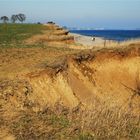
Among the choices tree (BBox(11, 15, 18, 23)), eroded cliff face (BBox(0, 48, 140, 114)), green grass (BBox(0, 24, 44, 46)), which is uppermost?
eroded cliff face (BBox(0, 48, 140, 114))

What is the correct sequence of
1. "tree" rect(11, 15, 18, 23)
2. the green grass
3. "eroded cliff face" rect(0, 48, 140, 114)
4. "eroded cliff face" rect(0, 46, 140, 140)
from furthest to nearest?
"tree" rect(11, 15, 18, 23) → the green grass → "eroded cliff face" rect(0, 48, 140, 114) → "eroded cliff face" rect(0, 46, 140, 140)

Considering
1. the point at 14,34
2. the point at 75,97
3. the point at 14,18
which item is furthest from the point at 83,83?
the point at 14,18

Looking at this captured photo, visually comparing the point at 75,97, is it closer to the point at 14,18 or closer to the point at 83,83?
the point at 83,83

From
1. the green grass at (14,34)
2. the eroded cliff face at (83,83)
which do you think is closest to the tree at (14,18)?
the green grass at (14,34)

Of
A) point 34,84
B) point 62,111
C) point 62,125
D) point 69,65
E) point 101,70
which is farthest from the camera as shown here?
point 101,70

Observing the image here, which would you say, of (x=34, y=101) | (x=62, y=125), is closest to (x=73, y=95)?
(x=34, y=101)

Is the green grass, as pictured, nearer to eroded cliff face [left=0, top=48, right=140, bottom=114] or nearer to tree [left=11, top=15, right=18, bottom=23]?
eroded cliff face [left=0, top=48, right=140, bottom=114]

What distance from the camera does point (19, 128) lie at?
9.00 meters

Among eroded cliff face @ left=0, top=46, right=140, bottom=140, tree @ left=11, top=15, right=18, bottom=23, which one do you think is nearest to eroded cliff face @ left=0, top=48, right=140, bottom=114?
eroded cliff face @ left=0, top=46, right=140, bottom=140

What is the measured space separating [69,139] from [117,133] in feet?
3.69

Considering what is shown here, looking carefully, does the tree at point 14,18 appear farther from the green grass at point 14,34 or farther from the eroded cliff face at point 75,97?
the eroded cliff face at point 75,97

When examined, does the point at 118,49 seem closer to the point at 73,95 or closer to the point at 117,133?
the point at 73,95

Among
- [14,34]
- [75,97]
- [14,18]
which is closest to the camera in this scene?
[75,97]

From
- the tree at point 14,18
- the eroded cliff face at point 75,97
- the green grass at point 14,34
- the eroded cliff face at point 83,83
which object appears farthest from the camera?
the tree at point 14,18
